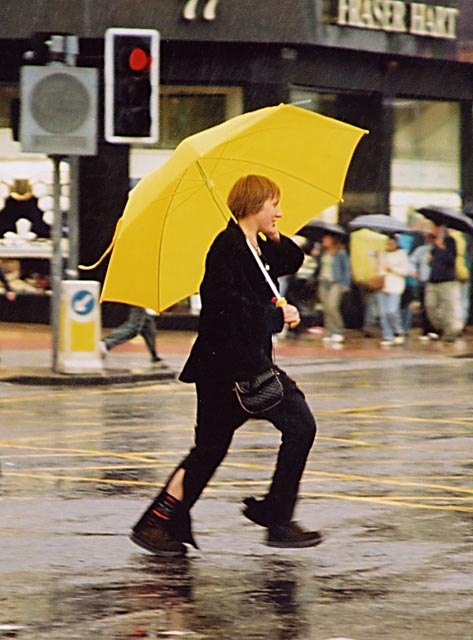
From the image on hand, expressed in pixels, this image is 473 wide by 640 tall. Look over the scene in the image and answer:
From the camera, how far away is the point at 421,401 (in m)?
16.1

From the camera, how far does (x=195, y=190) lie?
26.7ft

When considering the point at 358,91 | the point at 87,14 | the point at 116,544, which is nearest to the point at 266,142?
the point at 116,544

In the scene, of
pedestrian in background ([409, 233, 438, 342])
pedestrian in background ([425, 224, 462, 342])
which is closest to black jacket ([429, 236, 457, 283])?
pedestrian in background ([425, 224, 462, 342])

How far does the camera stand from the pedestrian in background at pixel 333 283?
25406 mm

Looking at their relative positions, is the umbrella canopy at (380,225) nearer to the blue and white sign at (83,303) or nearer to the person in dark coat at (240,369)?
the blue and white sign at (83,303)

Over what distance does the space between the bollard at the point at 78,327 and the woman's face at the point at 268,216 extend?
11.2m

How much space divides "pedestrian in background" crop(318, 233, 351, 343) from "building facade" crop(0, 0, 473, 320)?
3254 mm

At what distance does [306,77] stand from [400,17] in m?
1.89

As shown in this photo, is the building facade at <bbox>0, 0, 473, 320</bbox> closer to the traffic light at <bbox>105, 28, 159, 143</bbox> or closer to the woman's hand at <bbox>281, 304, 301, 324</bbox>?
the traffic light at <bbox>105, 28, 159, 143</bbox>

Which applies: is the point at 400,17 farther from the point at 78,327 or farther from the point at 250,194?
the point at 250,194

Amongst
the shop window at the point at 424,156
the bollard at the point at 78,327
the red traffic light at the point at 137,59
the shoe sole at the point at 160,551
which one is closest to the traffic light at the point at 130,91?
the red traffic light at the point at 137,59

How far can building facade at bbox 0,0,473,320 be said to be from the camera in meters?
26.5

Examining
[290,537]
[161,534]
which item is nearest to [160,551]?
[161,534]

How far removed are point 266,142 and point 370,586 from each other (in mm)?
2260
